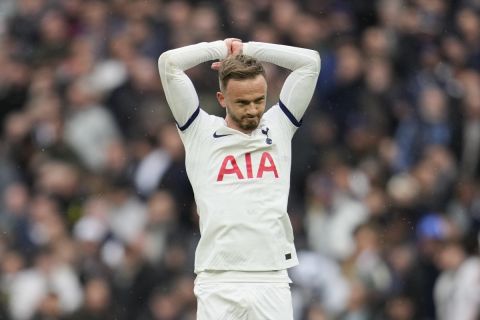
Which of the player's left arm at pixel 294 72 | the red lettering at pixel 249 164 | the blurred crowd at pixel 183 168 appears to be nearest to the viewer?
the red lettering at pixel 249 164

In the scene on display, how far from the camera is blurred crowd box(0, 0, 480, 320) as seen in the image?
14.1 metres

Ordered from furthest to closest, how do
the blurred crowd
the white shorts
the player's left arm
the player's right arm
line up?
the blurred crowd → the player's left arm → the player's right arm → the white shorts

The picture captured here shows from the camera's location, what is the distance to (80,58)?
17.0m

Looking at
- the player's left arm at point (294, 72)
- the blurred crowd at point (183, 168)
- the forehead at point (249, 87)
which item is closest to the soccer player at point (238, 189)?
the forehead at point (249, 87)

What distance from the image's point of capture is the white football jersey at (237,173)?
809cm

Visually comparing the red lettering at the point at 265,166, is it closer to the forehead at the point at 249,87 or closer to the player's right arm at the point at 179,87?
the forehead at the point at 249,87

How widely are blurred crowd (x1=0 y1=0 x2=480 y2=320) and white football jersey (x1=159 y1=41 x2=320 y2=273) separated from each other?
5523 millimetres

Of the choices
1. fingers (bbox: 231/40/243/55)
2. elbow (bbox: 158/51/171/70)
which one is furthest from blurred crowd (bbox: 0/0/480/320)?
elbow (bbox: 158/51/171/70)

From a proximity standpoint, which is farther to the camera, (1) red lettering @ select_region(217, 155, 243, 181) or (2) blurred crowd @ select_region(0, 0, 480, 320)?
(2) blurred crowd @ select_region(0, 0, 480, 320)

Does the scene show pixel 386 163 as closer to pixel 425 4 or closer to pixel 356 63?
pixel 356 63

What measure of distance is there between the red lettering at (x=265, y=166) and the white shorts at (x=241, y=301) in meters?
0.62

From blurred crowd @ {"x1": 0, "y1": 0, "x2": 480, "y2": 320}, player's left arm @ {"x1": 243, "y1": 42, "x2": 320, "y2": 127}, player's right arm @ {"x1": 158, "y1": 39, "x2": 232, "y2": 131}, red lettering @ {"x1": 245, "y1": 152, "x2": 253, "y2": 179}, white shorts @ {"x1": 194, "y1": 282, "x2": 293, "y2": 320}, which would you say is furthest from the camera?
blurred crowd @ {"x1": 0, "y1": 0, "x2": 480, "y2": 320}

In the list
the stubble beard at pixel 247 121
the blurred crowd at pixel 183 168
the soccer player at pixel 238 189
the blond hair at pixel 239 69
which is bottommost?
the blurred crowd at pixel 183 168

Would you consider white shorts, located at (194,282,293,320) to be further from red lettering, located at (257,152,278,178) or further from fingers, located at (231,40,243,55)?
fingers, located at (231,40,243,55)
